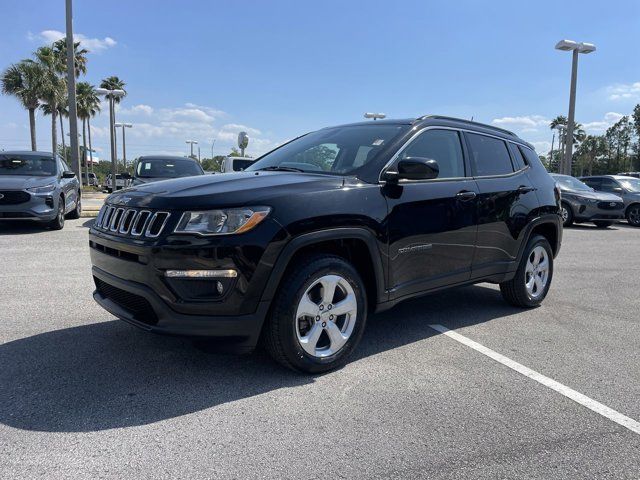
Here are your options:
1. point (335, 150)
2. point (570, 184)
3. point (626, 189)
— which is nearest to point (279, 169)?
point (335, 150)

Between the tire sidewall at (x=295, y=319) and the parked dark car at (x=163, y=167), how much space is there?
29.9 feet

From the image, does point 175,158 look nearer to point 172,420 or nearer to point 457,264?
point 457,264

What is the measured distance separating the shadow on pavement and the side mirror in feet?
4.37

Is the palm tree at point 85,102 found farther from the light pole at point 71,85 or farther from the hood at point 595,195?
the hood at point 595,195

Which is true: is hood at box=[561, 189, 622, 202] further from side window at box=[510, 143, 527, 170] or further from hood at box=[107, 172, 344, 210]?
hood at box=[107, 172, 344, 210]

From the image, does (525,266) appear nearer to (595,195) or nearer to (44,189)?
(44,189)

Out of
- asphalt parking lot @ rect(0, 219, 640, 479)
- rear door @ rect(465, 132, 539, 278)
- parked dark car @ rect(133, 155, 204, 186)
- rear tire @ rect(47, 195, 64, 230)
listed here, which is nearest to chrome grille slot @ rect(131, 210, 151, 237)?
asphalt parking lot @ rect(0, 219, 640, 479)

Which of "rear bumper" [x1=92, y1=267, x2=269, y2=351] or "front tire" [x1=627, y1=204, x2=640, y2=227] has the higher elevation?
"rear bumper" [x1=92, y1=267, x2=269, y2=351]

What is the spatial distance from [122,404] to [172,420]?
36 cm

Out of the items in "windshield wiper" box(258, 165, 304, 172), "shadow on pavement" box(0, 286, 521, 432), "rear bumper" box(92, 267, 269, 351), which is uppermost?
"windshield wiper" box(258, 165, 304, 172)

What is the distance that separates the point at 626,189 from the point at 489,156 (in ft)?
46.9

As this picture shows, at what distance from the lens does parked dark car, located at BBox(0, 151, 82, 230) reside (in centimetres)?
953

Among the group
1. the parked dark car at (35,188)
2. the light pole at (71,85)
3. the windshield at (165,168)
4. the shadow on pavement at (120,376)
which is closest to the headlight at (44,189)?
the parked dark car at (35,188)

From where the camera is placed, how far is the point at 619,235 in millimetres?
13016
